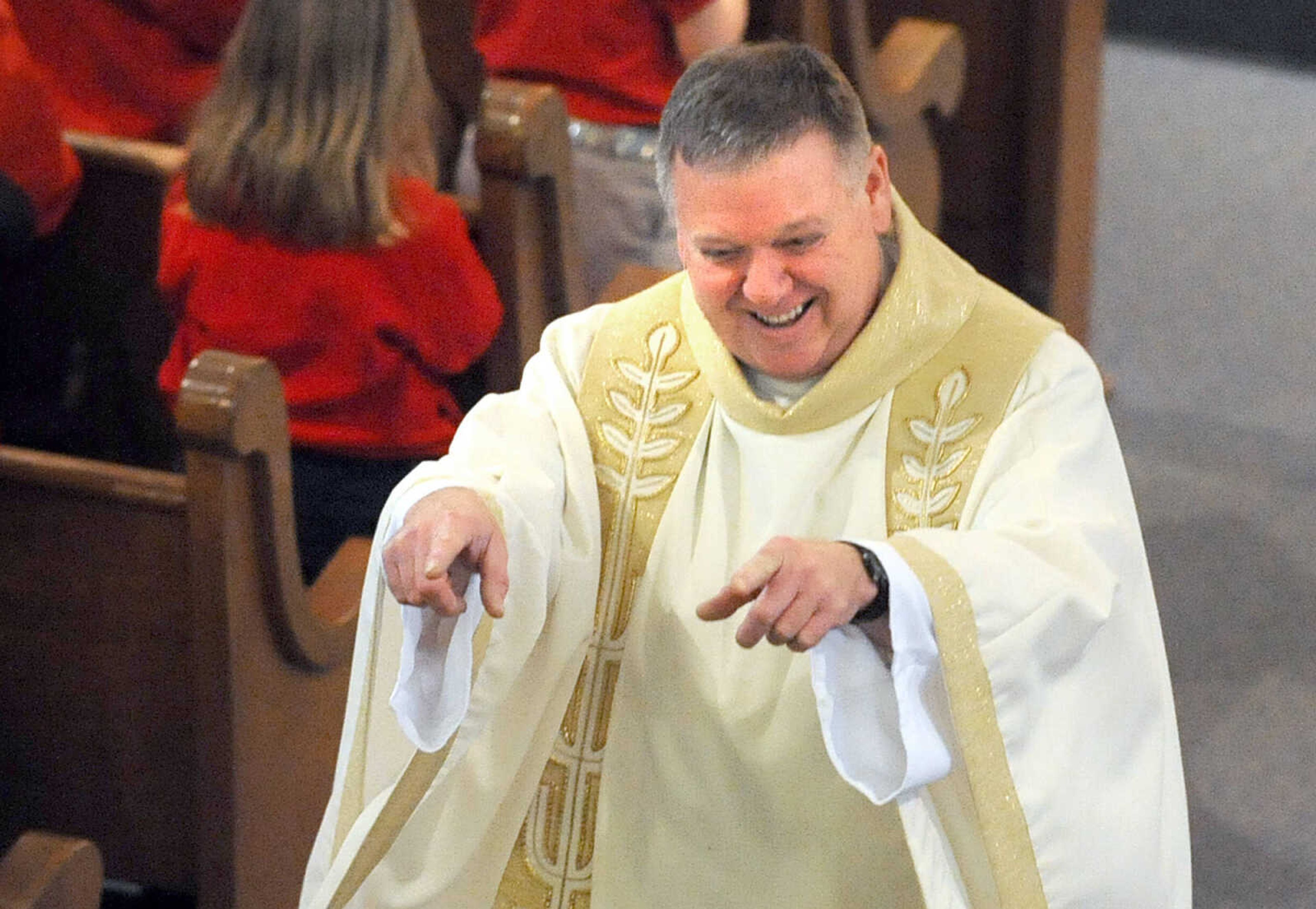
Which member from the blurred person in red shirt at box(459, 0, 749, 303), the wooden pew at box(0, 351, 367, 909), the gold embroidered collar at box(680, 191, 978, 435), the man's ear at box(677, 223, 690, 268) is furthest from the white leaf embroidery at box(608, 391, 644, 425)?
the blurred person in red shirt at box(459, 0, 749, 303)

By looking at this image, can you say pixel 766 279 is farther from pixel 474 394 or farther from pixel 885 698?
pixel 474 394

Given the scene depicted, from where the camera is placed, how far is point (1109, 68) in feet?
23.7

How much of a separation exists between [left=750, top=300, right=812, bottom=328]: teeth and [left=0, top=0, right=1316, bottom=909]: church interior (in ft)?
2.28

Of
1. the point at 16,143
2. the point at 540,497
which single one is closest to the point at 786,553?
the point at 540,497

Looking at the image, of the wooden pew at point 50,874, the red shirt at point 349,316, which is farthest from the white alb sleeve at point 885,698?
the red shirt at point 349,316

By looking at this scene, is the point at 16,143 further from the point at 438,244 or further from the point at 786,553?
the point at 786,553

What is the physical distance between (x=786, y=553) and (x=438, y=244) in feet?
4.80

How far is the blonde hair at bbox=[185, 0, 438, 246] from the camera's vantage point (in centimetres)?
296

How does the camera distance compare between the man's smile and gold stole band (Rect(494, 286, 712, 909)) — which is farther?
gold stole band (Rect(494, 286, 712, 909))

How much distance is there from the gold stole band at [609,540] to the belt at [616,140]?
136 cm

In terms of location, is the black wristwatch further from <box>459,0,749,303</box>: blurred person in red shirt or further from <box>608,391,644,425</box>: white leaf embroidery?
<box>459,0,749,303</box>: blurred person in red shirt

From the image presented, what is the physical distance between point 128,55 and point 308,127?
3.06ft

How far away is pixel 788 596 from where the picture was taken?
1699mm

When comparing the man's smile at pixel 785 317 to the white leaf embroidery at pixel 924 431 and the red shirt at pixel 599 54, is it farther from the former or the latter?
the red shirt at pixel 599 54
